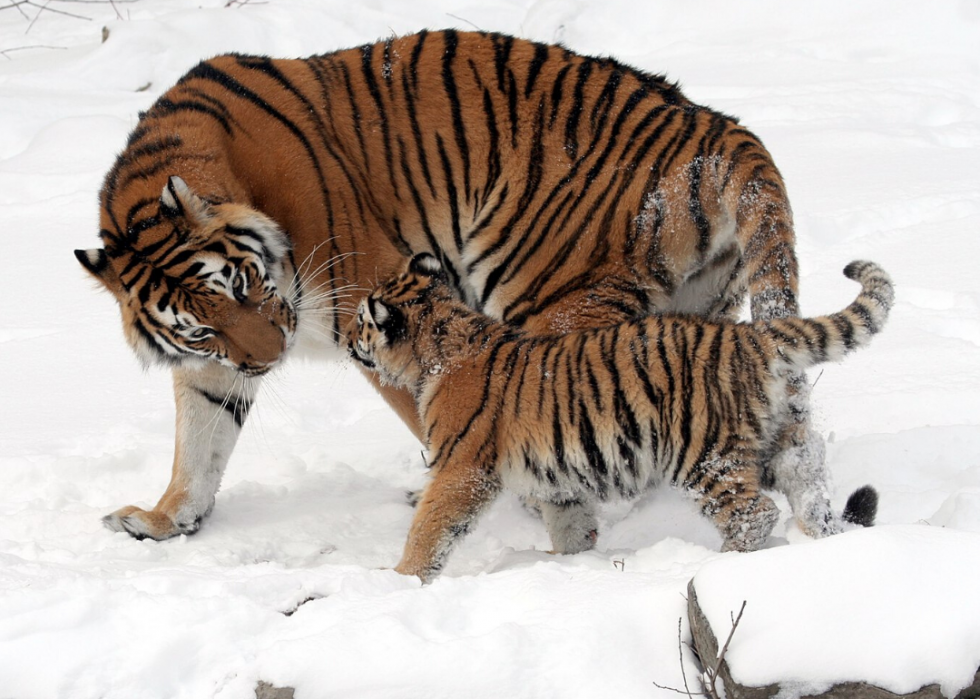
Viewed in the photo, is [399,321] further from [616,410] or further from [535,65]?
[535,65]

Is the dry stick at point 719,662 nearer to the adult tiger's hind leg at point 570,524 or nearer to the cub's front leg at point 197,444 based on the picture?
the adult tiger's hind leg at point 570,524

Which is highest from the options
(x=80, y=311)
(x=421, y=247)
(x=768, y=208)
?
(x=768, y=208)

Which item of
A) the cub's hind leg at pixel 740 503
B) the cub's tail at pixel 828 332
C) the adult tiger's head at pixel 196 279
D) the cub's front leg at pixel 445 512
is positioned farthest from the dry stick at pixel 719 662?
the adult tiger's head at pixel 196 279

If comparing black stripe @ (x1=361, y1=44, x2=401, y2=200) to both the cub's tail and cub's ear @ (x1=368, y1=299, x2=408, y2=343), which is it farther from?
the cub's tail

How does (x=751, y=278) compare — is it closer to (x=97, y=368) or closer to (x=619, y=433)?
(x=619, y=433)

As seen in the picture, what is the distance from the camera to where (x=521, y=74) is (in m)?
4.07

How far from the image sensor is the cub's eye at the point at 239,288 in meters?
3.56

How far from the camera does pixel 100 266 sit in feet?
11.5

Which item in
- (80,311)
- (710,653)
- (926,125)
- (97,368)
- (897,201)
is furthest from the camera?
(926,125)

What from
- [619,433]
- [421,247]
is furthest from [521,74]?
[619,433]

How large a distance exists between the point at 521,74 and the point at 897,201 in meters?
3.13

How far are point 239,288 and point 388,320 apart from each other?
50 centimetres

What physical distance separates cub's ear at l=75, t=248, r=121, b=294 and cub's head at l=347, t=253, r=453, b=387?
2.67 feet

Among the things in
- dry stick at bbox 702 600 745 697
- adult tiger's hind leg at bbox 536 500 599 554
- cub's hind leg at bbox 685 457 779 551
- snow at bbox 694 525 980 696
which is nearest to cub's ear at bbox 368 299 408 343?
adult tiger's hind leg at bbox 536 500 599 554
